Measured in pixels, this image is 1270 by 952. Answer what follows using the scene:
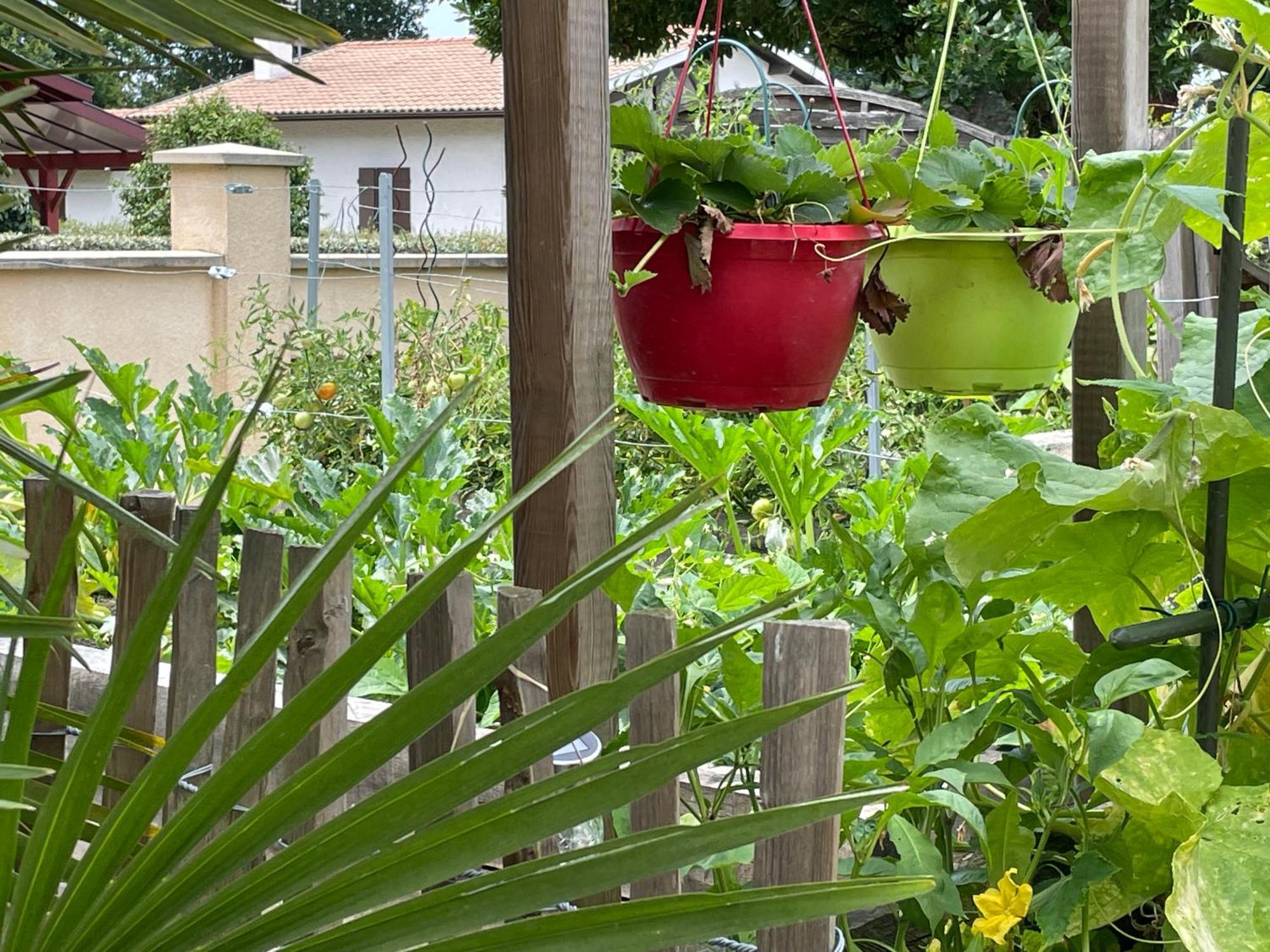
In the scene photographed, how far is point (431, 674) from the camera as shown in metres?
1.14

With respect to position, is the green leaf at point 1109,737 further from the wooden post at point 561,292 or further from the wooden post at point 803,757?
the wooden post at point 561,292

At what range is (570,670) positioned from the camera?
4.00 ft

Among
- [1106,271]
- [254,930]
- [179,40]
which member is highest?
[179,40]

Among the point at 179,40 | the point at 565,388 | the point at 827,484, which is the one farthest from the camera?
the point at 827,484

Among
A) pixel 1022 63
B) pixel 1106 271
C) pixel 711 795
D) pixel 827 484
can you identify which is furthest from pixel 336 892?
pixel 1022 63

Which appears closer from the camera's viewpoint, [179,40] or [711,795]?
Result: [179,40]

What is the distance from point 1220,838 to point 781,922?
1.78ft

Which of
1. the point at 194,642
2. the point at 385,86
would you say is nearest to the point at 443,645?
the point at 194,642

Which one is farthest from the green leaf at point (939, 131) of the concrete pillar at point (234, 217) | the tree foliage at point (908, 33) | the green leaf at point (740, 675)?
the tree foliage at point (908, 33)

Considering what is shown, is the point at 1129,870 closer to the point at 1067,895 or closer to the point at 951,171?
the point at 1067,895

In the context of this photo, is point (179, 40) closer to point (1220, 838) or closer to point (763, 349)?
point (763, 349)

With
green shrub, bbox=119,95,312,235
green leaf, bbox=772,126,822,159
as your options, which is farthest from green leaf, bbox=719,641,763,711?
green shrub, bbox=119,95,312,235

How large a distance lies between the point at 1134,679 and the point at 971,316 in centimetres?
46

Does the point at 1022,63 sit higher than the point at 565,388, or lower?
higher
